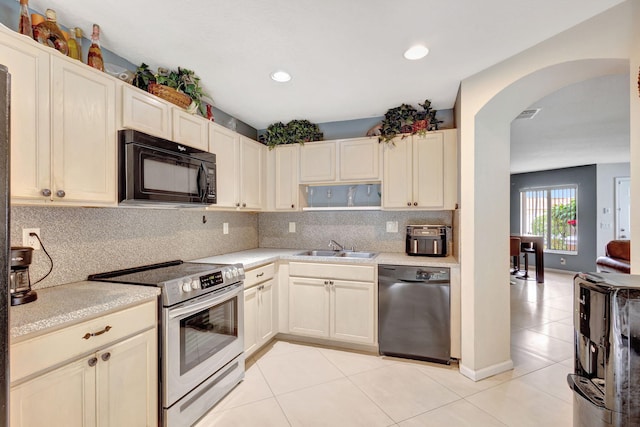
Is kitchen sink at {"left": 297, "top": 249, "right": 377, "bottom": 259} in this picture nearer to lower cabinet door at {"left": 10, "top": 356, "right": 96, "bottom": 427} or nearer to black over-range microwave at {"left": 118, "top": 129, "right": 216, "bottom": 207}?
black over-range microwave at {"left": 118, "top": 129, "right": 216, "bottom": 207}

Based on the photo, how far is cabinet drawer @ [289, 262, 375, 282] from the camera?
2764mm

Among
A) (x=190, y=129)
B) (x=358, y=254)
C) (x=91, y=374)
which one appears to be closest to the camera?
(x=91, y=374)

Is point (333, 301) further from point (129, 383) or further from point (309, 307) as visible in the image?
point (129, 383)

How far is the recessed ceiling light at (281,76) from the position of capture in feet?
7.57

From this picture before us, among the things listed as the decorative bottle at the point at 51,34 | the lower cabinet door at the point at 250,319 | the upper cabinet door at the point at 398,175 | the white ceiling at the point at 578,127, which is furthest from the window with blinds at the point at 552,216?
the decorative bottle at the point at 51,34

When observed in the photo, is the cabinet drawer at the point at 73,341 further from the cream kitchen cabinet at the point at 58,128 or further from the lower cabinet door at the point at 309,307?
the lower cabinet door at the point at 309,307

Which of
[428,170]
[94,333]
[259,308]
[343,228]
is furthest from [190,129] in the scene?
[428,170]

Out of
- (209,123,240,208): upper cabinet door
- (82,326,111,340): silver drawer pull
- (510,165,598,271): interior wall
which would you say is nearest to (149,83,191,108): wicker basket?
(209,123,240,208): upper cabinet door

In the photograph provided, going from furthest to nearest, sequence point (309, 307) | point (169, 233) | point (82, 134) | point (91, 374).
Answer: point (309, 307) → point (169, 233) → point (82, 134) → point (91, 374)

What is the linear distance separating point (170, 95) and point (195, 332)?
1.69 meters

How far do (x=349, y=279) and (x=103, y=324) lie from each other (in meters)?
1.94

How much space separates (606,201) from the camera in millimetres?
6215

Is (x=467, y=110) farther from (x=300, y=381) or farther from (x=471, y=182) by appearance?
(x=300, y=381)

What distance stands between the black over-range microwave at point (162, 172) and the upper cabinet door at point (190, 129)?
0.35 feet
